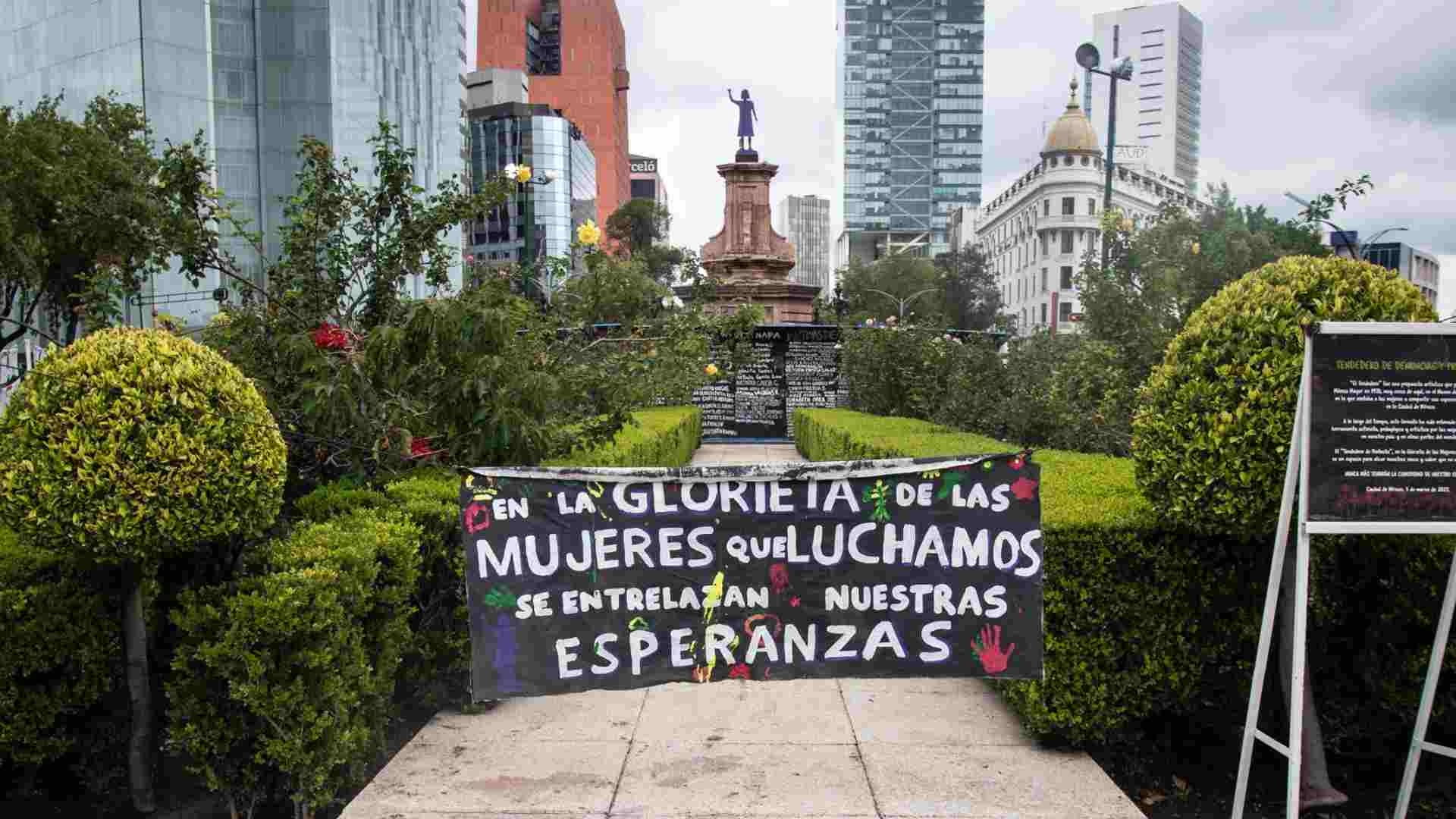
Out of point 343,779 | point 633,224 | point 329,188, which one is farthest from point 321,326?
point 633,224

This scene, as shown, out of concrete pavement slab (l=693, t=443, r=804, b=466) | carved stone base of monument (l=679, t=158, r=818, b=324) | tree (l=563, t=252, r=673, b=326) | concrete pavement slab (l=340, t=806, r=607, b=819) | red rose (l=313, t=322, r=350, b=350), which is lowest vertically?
concrete pavement slab (l=693, t=443, r=804, b=466)

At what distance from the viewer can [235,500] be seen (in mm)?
4117

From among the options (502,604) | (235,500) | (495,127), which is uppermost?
(495,127)

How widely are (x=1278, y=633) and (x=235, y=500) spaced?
4.76m

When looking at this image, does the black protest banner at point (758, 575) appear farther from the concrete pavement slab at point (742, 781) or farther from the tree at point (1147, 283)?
the tree at point (1147, 283)

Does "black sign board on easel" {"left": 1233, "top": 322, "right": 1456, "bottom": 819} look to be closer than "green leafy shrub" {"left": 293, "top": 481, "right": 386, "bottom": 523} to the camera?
Yes

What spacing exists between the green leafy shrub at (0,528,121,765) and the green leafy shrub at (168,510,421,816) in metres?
0.33

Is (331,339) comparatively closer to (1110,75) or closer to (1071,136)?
(1110,75)

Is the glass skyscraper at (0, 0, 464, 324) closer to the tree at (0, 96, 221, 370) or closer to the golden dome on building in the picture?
the tree at (0, 96, 221, 370)

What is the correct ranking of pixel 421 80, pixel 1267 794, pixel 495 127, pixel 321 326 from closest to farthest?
1. pixel 1267 794
2. pixel 321 326
3. pixel 421 80
4. pixel 495 127

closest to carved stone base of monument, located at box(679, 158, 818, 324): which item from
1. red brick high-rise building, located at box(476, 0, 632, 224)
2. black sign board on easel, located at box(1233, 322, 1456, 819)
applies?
black sign board on easel, located at box(1233, 322, 1456, 819)

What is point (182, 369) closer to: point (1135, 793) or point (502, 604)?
point (502, 604)

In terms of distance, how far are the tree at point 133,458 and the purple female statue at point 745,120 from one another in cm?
2796

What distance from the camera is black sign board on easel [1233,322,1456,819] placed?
4023 millimetres
